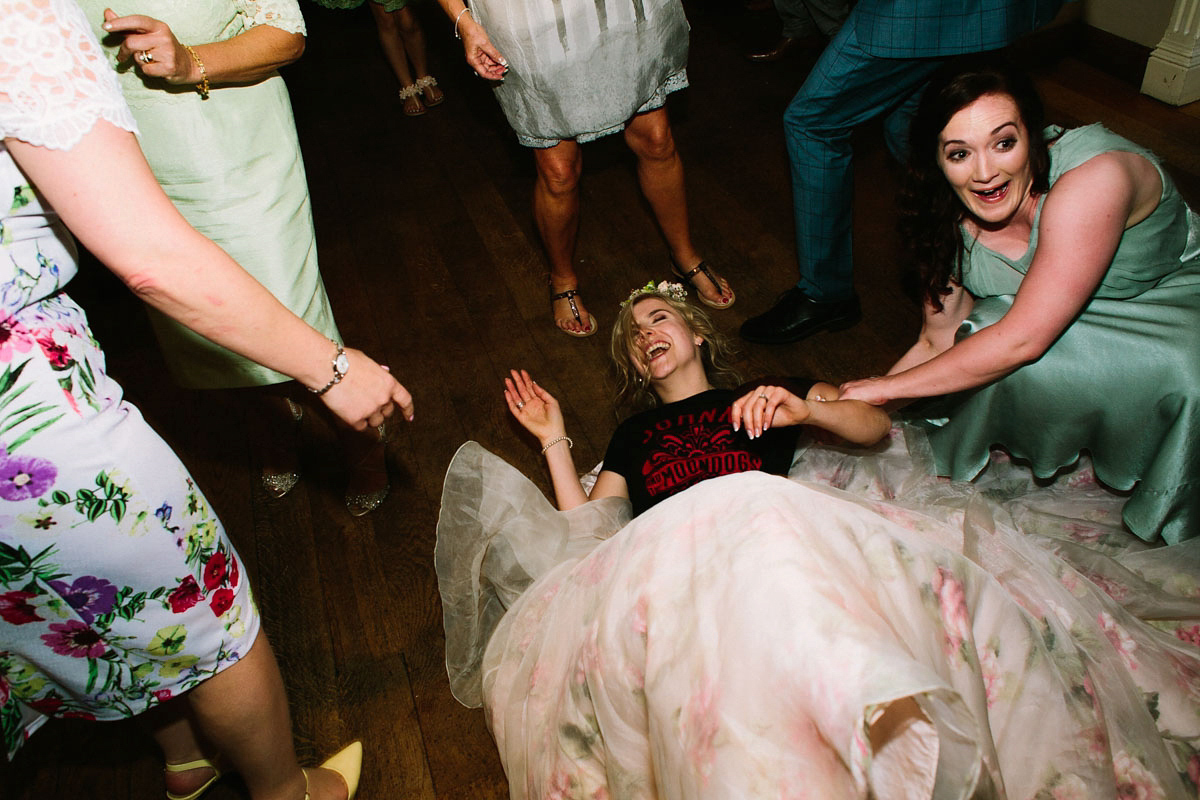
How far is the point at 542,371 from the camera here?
246 cm

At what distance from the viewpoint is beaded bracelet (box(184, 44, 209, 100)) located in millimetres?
1530

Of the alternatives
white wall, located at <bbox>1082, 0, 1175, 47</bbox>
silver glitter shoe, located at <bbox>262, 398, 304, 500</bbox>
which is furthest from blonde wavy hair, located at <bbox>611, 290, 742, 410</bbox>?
white wall, located at <bbox>1082, 0, 1175, 47</bbox>

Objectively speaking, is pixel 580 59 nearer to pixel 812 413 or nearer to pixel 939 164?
pixel 939 164

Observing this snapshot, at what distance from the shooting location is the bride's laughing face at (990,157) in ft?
5.04

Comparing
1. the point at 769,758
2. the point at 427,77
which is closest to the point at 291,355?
the point at 769,758

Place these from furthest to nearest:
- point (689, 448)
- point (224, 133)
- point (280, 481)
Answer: point (280, 481)
point (689, 448)
point (224, 133)

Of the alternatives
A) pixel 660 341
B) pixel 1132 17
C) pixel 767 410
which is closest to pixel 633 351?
pixel 660 341

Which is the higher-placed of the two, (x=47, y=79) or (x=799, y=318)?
(x=47, y=79)

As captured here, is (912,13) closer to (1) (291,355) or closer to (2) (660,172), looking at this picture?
(2) (660,172)

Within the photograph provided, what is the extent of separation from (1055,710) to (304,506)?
1.73 m

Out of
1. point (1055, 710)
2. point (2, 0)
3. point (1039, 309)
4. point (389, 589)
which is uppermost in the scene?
point (2, 0)

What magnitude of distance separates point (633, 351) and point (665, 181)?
676 mm

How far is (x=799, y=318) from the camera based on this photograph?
234cm

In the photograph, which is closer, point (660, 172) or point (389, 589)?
point (389, 589)
